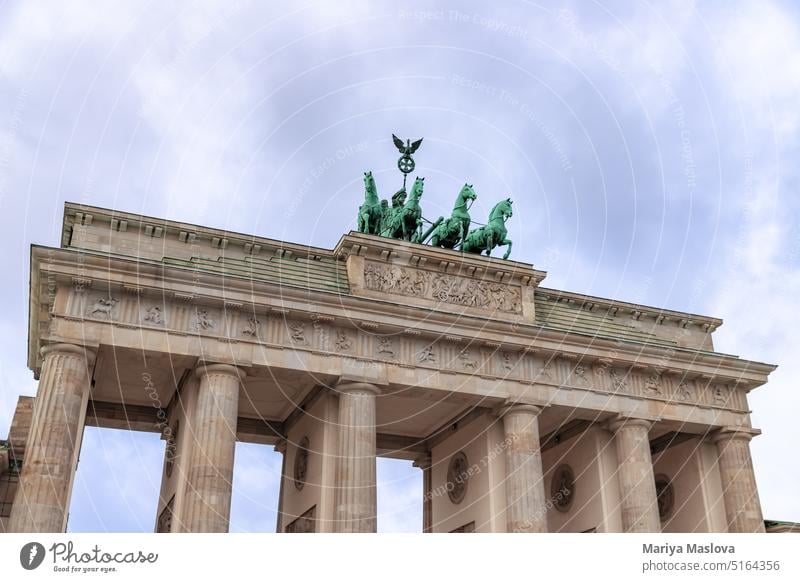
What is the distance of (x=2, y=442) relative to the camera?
76.6ft

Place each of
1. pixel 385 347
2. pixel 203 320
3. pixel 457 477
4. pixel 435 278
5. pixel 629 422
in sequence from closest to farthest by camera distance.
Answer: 1. pixel 203 320
2. pixel 385 347
3. pixel 435 278
4. pixel 629 422
5. pixel 457 477

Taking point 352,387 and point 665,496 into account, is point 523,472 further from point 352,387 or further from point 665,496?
point 665,496

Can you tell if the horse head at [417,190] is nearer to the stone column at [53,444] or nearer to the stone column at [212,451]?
the stone column at [212,451]

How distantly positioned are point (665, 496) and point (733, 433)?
4.33 m

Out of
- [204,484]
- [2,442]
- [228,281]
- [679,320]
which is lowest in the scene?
[204,484]

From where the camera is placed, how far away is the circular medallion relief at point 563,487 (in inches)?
1242

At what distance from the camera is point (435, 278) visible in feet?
92.1

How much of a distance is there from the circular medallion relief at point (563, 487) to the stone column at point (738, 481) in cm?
559

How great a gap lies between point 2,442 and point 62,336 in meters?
3.93
